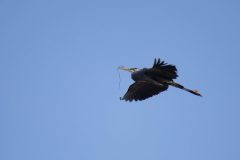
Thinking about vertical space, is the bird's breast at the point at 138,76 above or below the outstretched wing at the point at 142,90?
above

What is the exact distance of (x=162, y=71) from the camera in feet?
56.4

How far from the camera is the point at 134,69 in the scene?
1886 centimetres

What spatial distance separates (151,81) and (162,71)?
81 centimetres

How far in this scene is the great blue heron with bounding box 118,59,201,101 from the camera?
56.2 feet

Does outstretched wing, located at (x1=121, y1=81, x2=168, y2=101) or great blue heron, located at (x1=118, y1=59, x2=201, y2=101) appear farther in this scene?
outstretched wing, located at (x1=121, y1=81, x2=168, y2=101)

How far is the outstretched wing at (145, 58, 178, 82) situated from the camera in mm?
17016

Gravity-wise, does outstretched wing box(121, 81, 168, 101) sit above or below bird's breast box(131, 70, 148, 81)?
below

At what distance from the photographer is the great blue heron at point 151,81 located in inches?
674

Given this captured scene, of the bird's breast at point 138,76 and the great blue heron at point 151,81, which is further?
the bird's breast at point 138,76

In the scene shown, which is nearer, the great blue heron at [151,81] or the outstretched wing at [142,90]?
the great blue heron at [151,81]

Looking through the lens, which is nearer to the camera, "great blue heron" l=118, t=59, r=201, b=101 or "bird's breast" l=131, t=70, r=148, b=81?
"great blue heron" l=118, t=59, r=201, b=101

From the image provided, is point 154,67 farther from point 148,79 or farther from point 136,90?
point 136,90

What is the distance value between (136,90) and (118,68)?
145 cm

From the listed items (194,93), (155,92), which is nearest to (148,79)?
(155,92)
